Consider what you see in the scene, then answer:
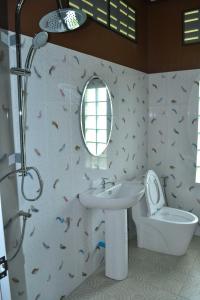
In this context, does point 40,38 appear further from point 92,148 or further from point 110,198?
point 110,198

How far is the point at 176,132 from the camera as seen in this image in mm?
3283

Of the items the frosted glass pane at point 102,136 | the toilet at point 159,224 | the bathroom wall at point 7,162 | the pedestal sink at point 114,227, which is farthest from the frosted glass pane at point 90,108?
the toilet at point 159,224

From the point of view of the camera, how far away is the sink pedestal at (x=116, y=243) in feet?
7.60

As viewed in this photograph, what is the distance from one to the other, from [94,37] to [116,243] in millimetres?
1904

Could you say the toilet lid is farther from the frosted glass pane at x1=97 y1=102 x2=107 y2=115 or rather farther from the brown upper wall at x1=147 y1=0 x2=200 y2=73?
the brown upper wall at x1=147 y1=0 x2=200 y2=73

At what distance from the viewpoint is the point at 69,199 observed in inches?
85.7

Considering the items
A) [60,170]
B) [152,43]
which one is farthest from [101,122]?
[152,43]

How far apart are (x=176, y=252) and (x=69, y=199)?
56.8 inches

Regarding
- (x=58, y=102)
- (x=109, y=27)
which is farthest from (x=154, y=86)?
(x=58, y=102)

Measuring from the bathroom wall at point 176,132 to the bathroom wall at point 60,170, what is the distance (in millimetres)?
807

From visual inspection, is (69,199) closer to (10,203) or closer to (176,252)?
(10,203)

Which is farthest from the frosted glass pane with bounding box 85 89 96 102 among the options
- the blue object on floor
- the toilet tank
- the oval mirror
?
the blue object on floor

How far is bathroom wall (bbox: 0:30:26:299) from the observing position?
1.53 metres

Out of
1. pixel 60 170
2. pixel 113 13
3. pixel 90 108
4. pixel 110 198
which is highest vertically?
pixel 113 13
